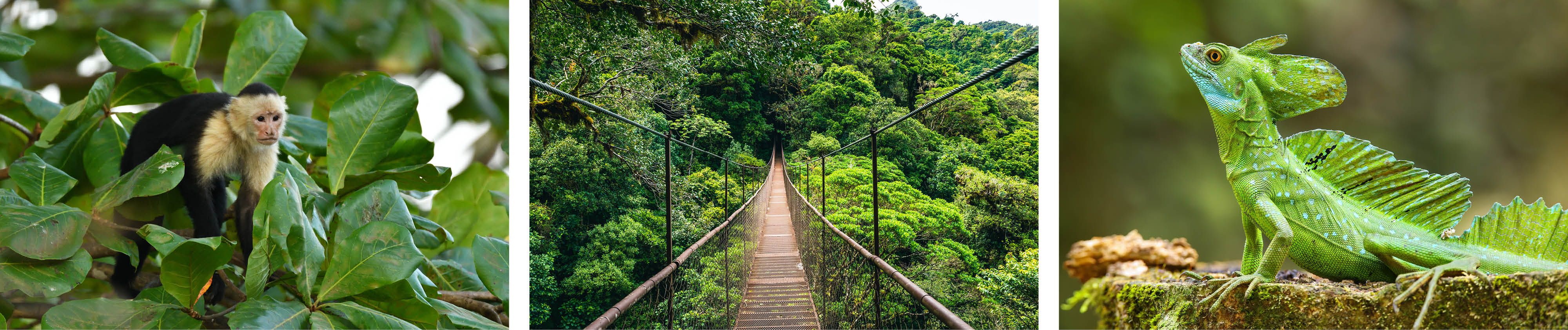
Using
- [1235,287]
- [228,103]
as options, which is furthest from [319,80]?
[1235,287]

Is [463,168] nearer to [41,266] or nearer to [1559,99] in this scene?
[41,266]

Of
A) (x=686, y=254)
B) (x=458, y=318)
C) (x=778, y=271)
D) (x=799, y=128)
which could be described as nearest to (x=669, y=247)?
(x=686, y=254)

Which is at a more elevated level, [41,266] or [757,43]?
[757,43]

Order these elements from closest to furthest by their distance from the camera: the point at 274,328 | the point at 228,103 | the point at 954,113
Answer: the point at 274,328, the point at 228,103, the point at 954,113

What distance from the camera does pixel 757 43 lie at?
4.17 ft

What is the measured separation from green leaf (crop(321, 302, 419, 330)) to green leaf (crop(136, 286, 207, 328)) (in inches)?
3.0

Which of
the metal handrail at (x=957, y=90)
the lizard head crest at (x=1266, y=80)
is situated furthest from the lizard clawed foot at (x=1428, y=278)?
the metal handrail at (x=957, y=90)

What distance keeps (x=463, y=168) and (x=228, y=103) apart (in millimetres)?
176

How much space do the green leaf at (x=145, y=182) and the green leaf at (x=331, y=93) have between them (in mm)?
111

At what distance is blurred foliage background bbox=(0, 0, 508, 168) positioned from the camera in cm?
49

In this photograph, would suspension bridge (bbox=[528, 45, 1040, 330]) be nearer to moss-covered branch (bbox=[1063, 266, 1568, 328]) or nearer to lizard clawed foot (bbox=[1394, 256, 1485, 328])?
moss-covered branch (bbox=[1063, 266, 1568, 328])

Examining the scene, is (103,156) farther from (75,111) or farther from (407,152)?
(407,152)

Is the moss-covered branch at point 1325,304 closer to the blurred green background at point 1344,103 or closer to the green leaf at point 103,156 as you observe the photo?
the blurred green background at point 1344,103

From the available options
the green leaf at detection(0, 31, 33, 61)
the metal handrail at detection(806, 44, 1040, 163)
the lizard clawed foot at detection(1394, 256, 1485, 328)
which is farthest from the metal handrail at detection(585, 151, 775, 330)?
the lizard clawed foot at detection(1394, 256, 1485, 328)
